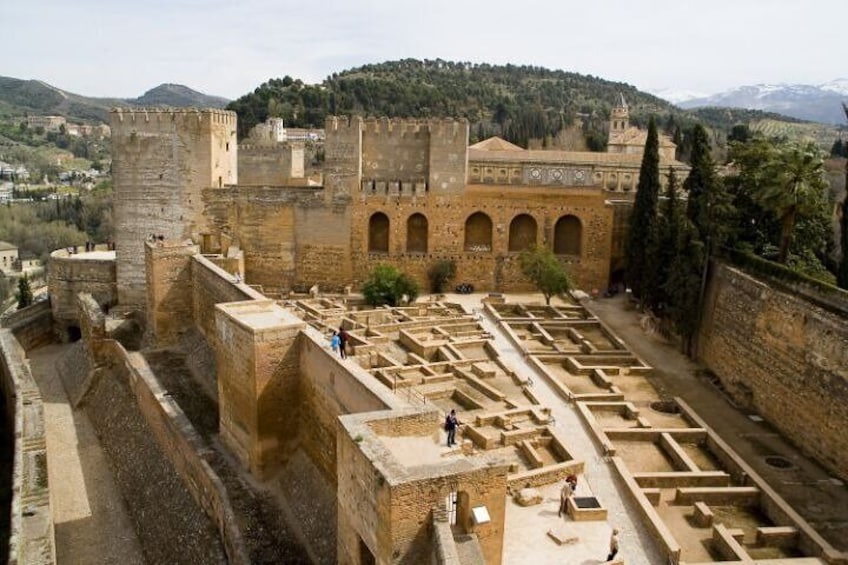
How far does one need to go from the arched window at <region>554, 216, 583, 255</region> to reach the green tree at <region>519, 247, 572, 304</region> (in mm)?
2731

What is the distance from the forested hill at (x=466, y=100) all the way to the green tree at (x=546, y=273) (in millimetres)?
34567

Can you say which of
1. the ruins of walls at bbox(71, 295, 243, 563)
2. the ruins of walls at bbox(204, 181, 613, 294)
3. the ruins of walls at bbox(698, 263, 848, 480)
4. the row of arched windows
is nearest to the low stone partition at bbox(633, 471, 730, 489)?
the ruins of walls at bbox(698, 263, 848, 480)

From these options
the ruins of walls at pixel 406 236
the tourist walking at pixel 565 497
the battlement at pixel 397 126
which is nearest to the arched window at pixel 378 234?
the ruins of walls at pixel 406 236

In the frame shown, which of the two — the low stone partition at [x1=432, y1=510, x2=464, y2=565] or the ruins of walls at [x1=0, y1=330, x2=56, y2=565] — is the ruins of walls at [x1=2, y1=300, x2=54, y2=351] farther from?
the low stone partition at [x1=432, y1=510, x2=464, y2=565]

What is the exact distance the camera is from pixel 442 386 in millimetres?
17000

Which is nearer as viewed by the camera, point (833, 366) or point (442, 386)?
point (833, 366)

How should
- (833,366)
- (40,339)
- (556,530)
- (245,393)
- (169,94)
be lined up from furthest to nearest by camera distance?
(169,94), (40,339), (833,366), (245,393), (556,530)

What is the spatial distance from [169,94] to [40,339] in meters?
188

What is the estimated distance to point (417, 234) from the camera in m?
27.1

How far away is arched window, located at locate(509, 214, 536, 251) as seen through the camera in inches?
1067

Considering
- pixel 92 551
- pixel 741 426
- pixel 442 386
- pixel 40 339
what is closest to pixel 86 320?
pixel 40 339

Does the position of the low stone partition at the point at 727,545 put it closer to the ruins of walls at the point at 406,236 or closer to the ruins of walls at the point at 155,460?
the ruins of walls at the point at 155,460

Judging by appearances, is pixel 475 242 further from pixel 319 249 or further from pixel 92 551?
pixel 92 551

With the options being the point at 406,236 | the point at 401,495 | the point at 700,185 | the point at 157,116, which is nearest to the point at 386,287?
the point at 406,236
